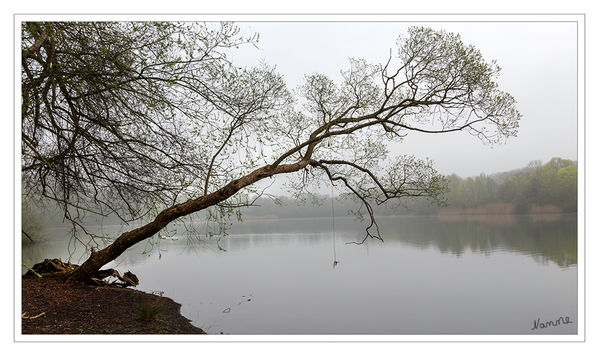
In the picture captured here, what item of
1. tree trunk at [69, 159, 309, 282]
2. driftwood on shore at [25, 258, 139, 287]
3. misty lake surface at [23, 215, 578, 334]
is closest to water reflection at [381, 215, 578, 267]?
misty lake surface at [23, 215, 578, 334]

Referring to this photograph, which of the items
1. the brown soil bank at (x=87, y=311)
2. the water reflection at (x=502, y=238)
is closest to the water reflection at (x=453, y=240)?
the water reflection at (x=502, y=238)

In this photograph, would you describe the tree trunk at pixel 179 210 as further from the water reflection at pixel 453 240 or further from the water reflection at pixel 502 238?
the water reflection at pixel 502 238

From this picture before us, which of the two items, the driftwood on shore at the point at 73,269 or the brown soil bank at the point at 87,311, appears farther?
the driftwood on shore at the point at 73,269

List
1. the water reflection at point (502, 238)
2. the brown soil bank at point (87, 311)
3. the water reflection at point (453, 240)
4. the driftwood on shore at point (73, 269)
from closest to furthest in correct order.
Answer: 1. the brown soil bank at point (87, 311)
2. the driftwood on shore at point (73, 269)
3. the water reflection at point (453, 240)
4. the water reflection at point (502, 238)

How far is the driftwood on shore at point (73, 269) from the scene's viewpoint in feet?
21.0

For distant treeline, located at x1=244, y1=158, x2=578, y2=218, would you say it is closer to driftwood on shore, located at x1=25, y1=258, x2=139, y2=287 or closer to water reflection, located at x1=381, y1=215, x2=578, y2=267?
water reflection, located at x1=381, y1=215, x2=578, y2=267

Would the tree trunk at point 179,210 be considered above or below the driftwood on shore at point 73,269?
above

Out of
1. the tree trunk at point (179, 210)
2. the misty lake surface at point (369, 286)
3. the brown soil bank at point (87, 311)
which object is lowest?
the misty lake surface at point (369, 286)

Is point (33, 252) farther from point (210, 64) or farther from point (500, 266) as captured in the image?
point (500, 266)

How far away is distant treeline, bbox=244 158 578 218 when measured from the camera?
6.47 metres

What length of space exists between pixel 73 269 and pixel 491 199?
350 inches

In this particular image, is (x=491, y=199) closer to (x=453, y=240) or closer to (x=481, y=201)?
(x=481, y=201)

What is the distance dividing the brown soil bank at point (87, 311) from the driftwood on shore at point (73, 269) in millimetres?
231

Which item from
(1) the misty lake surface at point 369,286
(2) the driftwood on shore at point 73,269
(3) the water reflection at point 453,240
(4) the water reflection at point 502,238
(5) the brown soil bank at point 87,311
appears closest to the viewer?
(5) the brown soil bank at point 87,311
